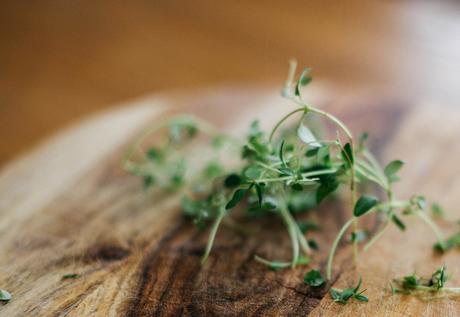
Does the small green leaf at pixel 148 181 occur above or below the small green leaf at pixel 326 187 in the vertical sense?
above

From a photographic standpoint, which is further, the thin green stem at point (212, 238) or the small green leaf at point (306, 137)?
the thin green stem at point (212, 238)

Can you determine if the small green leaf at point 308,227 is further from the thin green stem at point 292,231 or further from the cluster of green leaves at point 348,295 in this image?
the cluster of green leaves at point 348,295

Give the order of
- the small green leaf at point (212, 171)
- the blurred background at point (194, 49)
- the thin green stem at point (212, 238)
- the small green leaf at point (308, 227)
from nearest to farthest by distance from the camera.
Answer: the thin green stem at point (212, 238)
the small green leaf at point (308, 227)
the small green leaf at point (212, 171)
the blurred background at point (194, 49)

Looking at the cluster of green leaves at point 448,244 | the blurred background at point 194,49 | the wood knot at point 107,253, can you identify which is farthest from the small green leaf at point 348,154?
the blurred background at point 194,49

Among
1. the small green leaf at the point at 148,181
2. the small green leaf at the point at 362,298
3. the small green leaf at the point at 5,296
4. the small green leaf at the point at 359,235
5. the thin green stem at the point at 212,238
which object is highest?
the small green leaf at the point at 148,181

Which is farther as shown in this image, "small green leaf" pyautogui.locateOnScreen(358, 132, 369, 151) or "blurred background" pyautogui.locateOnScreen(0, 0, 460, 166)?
"blurred background" pyautogui.locateOnScreen(0, 0, 460, 166)

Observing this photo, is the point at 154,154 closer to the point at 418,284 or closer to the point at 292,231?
the point at 292,231

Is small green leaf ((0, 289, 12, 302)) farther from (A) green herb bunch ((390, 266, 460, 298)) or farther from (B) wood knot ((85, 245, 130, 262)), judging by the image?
(A) green herb bunch ((390, 266, 460, 298))

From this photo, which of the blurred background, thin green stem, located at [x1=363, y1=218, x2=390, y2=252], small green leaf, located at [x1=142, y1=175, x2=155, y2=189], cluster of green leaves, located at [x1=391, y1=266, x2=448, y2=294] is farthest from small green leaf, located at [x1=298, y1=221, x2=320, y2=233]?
the blurred background

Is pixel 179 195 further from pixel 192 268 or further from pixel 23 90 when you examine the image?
pixel 23 90
